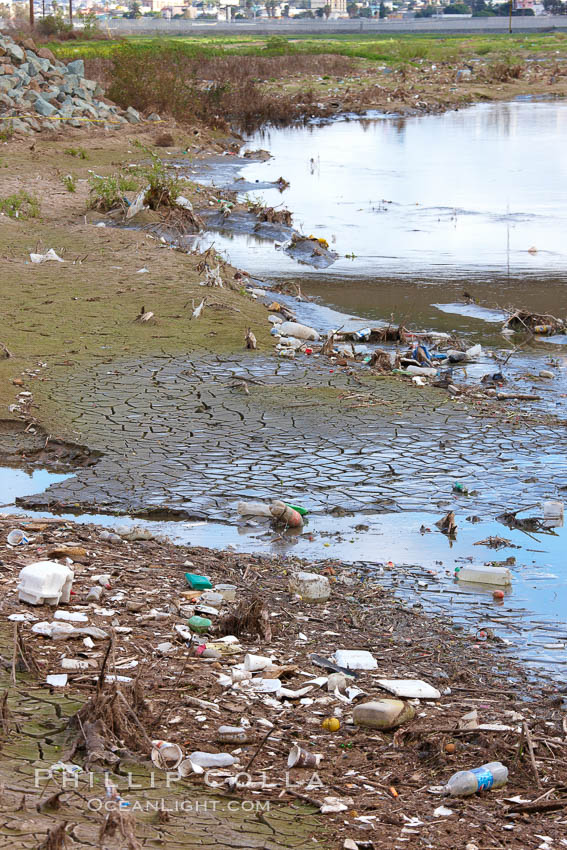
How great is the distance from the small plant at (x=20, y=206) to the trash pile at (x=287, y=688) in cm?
1018

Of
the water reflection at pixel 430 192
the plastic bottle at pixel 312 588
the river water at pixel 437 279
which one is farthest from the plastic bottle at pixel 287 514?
the water reflection at pixel 430 192

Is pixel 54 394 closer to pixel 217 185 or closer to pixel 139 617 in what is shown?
pixel 139 617

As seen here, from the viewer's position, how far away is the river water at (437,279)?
570cm

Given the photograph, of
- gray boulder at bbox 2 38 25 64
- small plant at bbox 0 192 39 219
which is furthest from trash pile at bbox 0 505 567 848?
gray boulder at bbox 2 38 25 64

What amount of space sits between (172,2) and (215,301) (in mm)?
202160

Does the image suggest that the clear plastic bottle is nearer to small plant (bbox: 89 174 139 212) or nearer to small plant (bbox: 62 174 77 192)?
small plant (bbox: 89 174 139 212)

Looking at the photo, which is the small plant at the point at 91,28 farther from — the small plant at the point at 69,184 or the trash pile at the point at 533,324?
the trash pile at the point at 533,324

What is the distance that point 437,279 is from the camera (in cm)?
1312

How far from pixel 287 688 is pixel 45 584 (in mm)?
1255

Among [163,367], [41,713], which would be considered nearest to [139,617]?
[41,713]

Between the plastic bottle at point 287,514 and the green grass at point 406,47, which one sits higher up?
the green grass at point 406,47

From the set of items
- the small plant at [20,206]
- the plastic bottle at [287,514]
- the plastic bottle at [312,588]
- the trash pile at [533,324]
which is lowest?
the trash pile at [533,324]

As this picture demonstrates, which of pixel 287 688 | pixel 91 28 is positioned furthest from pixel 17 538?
pixel 91 28

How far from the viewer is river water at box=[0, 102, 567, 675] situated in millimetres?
5699
